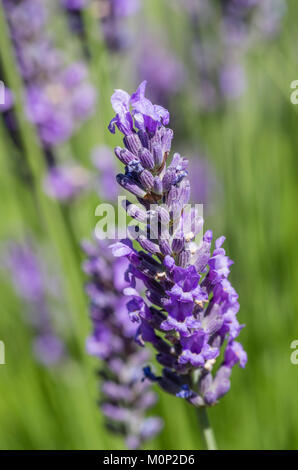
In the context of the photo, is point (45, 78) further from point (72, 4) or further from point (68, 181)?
point (68, 181)

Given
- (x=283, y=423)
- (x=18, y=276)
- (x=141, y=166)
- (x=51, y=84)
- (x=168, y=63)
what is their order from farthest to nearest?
(x=168, y=63) → (x=18, y=276) → (x=51, y=84) → (x=283, y=423) → (x=141, y=166)

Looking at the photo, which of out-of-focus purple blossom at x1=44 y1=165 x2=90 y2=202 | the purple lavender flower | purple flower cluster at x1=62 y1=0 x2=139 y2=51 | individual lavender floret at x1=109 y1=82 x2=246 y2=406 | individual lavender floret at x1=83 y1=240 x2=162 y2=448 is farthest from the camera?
out-of-focus purple blossom at x1=44 y1=165 x2=90 y2=202

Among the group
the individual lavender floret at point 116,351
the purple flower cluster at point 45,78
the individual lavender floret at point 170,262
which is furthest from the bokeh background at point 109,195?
the individual lavender floret at point 170,262

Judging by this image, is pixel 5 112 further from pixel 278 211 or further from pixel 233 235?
pixel 278 211

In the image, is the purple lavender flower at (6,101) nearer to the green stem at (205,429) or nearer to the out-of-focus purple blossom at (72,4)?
the out-of-focus purple blossom at (72,4)

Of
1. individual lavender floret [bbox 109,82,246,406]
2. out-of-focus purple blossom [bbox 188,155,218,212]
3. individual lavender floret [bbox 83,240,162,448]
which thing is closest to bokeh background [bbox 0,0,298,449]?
individual lavender floret [bbox 83,240,162,448]

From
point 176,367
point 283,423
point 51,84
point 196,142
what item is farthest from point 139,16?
point 176,367

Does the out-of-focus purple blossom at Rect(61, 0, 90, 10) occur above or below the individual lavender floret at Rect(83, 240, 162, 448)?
above

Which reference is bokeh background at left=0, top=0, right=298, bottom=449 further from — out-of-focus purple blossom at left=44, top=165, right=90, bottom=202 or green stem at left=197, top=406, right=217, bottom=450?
green stem at left=197, top=406, right=217, bottom=450
